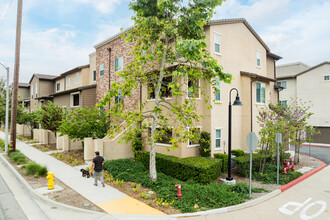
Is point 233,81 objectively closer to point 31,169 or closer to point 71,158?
point 71,158

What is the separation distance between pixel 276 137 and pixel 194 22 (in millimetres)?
7267

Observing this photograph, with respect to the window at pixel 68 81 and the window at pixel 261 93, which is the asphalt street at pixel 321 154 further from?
the window at pixel 68 81

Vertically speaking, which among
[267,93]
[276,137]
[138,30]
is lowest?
[276,137]

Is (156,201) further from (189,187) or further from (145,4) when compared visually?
(145,4)

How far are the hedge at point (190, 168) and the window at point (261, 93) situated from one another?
27.2 feet

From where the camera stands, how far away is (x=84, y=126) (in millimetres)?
14445

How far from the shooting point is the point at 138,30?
9.99 m

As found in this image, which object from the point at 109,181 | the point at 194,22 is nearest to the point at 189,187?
the point at 109,181

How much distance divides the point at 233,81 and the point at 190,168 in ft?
26.2

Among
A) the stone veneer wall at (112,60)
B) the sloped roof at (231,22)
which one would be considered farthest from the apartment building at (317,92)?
the stone veneer wall at (112,60)

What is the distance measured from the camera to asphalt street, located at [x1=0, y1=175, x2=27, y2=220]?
6.72m

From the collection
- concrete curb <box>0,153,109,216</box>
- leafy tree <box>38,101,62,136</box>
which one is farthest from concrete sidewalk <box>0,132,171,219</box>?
leafy tree <box>38,101,62,136</box>

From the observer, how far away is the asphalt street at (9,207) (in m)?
6.72

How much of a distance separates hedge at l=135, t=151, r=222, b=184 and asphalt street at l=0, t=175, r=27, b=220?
6921mm
